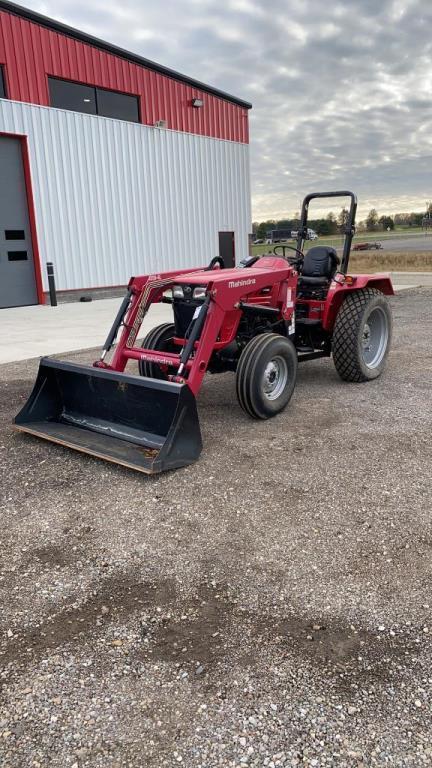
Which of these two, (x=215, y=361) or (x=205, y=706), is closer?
(x=205, y=706)

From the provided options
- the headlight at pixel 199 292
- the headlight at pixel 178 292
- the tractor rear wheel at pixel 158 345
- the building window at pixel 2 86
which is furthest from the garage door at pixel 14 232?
the headlight at pixel 199 292

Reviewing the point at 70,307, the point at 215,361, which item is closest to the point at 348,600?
the point at 215,361

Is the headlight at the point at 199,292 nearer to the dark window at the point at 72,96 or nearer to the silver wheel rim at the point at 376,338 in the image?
the silver wheel rim at the point at 376,338

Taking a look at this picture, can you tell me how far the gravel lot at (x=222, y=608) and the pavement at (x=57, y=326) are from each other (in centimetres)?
454

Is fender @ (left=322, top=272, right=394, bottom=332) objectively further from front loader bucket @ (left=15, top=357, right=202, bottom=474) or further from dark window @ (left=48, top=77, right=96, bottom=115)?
dark window @ (left=48, top=77, right=96, bottom=115)

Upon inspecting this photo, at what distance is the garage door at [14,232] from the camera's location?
13.1 m

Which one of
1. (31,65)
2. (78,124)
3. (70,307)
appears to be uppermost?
(31,65)

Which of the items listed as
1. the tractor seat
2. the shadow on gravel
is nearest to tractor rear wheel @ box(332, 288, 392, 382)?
the tractor seat

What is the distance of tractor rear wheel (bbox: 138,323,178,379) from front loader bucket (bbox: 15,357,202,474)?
2.84 feet

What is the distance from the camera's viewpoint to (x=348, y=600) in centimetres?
260

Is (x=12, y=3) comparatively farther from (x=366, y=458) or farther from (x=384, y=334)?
(x=366, y=458)

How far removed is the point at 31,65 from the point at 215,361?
10880mm

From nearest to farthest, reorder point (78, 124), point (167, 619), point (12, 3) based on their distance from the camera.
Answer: point (167, 619), point (12, 3), point (78, 124)

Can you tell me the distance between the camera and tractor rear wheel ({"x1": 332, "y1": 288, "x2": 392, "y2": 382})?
595 centimetres
